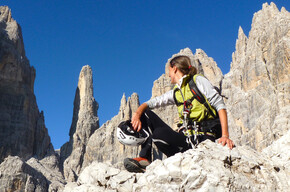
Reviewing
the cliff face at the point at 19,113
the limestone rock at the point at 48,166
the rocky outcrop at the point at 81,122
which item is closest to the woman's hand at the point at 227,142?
the limestone rock at the point at 48,166

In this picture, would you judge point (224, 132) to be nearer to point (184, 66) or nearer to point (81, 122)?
point (184, 66)

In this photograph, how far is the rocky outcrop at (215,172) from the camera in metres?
3.35

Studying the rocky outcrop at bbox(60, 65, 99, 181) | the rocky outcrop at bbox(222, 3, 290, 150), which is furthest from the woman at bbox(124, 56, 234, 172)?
the rocky outcrop at bbox(60, 65, 99, 181)

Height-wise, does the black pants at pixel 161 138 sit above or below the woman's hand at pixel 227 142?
above

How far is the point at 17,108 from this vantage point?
6141 centimetres

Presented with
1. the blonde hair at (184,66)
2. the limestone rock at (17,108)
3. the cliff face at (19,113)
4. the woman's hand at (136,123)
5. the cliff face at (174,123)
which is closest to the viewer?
the cliff face at (174,123)

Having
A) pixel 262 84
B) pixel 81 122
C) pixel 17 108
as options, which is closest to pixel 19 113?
pixel 17 108

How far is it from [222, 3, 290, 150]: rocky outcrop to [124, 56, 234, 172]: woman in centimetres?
2892

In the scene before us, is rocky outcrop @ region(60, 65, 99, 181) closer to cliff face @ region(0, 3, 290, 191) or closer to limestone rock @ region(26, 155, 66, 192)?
cliff face @ region(0, 3, 290, 191)

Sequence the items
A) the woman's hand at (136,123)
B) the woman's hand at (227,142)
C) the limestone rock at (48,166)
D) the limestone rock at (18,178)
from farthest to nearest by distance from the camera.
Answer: the limestone rock at (48,166) < the limestone rock at (18,178) < the woman's hand at (136,123) < the woman's hand at (227,142)

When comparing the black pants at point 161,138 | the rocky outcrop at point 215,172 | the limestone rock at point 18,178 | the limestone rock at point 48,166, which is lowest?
the rocky outcrop at point 215,172

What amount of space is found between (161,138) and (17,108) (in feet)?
204

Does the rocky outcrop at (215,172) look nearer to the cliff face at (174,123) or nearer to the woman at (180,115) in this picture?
Result: the cliff face at (174,123)

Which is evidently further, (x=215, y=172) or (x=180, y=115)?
(x=180, y=115)
